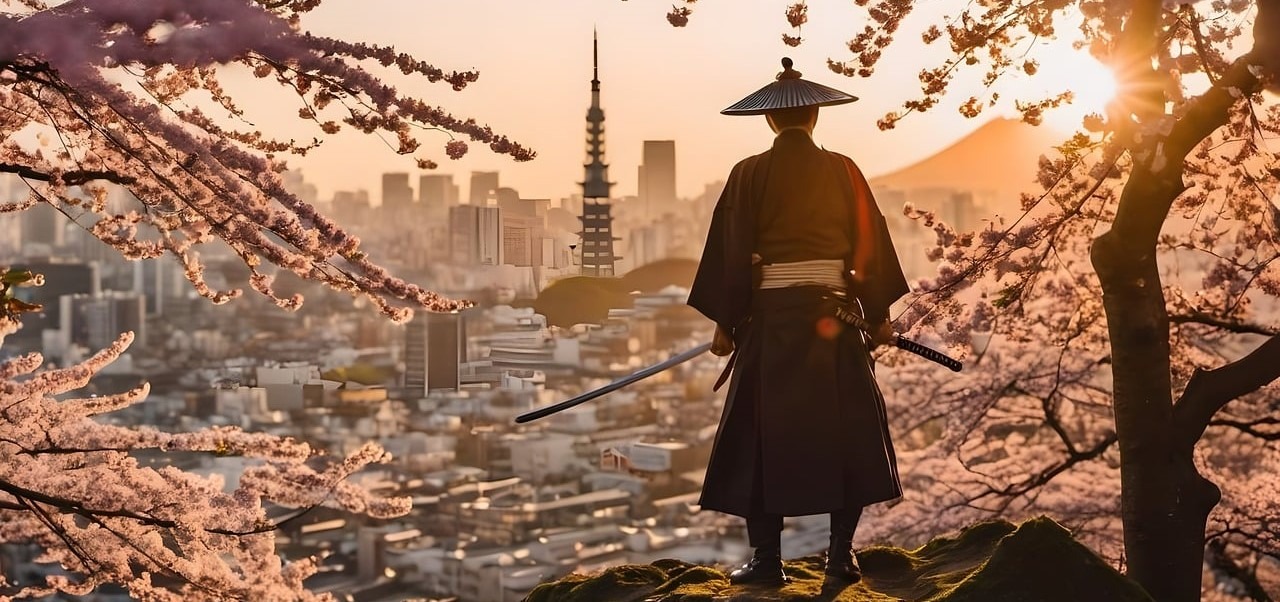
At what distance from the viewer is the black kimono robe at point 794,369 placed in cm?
447

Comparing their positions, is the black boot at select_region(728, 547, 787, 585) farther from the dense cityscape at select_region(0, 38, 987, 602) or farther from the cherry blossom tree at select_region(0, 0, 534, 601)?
the dense cityscape at select_region(0, 38, 987, 602)

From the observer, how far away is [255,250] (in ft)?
15.7

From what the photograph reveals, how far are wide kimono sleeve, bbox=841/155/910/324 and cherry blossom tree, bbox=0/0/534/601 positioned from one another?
1.31m

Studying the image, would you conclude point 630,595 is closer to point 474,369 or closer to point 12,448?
point 12,448

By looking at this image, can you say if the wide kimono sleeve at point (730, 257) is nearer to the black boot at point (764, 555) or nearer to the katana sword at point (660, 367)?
the katana sword at point (660, 367)

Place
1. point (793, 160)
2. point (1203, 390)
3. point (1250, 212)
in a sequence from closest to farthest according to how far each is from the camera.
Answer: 1. point (793, 160)
2. point (1203, 390)
3. point (1250, 212)

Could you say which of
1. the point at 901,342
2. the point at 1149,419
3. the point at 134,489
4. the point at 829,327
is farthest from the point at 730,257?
the point at 134,489

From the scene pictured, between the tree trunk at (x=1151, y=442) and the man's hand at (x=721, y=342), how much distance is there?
2115mm

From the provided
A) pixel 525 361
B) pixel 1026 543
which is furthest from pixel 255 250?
pixel 525 361

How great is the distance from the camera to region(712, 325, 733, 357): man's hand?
4.64 metres

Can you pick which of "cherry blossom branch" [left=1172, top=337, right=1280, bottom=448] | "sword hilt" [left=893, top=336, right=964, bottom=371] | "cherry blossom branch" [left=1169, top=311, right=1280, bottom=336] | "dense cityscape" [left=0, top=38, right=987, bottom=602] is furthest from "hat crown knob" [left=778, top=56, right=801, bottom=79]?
"dense cityscape" [left=0, top=38, right=987, bottom=602]

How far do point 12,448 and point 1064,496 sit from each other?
32.5ft

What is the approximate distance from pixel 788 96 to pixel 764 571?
5.91 feet

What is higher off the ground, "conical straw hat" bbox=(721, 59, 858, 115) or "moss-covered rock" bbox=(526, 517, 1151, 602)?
"conical straw hat" bbox=(721, 59, 858, 115)
